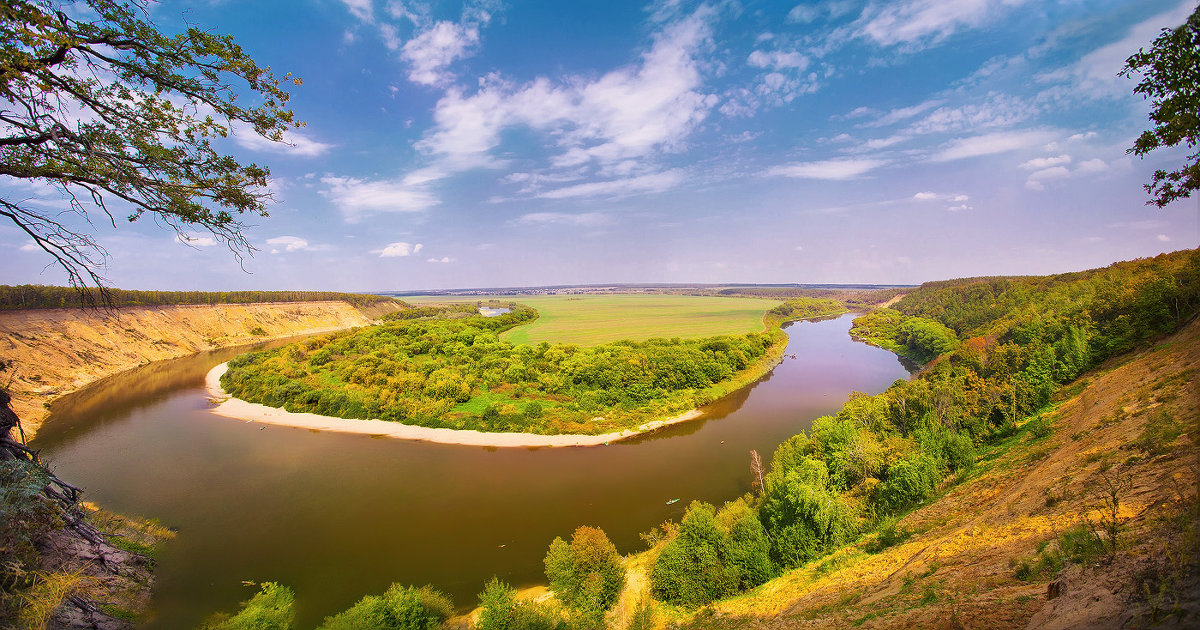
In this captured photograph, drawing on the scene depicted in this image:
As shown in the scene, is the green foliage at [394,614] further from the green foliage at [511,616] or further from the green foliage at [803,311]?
the green foliage at [803,311]

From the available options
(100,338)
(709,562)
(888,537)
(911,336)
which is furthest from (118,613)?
(911,336)

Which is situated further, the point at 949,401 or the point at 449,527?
the point at 949,401

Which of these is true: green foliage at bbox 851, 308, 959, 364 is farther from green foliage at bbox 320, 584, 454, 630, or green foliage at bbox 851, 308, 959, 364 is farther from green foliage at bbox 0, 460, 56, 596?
green foliage at bbox 0, 460, 56, 596

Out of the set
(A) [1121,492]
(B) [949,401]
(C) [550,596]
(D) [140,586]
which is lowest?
(C) [550,596]

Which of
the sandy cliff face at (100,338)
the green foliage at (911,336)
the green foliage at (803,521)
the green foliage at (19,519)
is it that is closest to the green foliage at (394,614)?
the green foliage at (19,519)

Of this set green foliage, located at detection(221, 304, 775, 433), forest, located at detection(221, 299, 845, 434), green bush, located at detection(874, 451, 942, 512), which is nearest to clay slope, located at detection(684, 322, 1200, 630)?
green bush, located at detection(874, 451, 942, 512)

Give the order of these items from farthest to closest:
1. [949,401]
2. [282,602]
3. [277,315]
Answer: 1. [277,315]
2. [949,401]
3. [282,602]

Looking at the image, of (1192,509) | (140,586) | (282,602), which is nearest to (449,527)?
(282,602)

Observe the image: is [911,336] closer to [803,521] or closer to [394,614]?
[803,521]

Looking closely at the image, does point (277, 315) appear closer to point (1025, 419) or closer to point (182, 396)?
point (182, 396)
